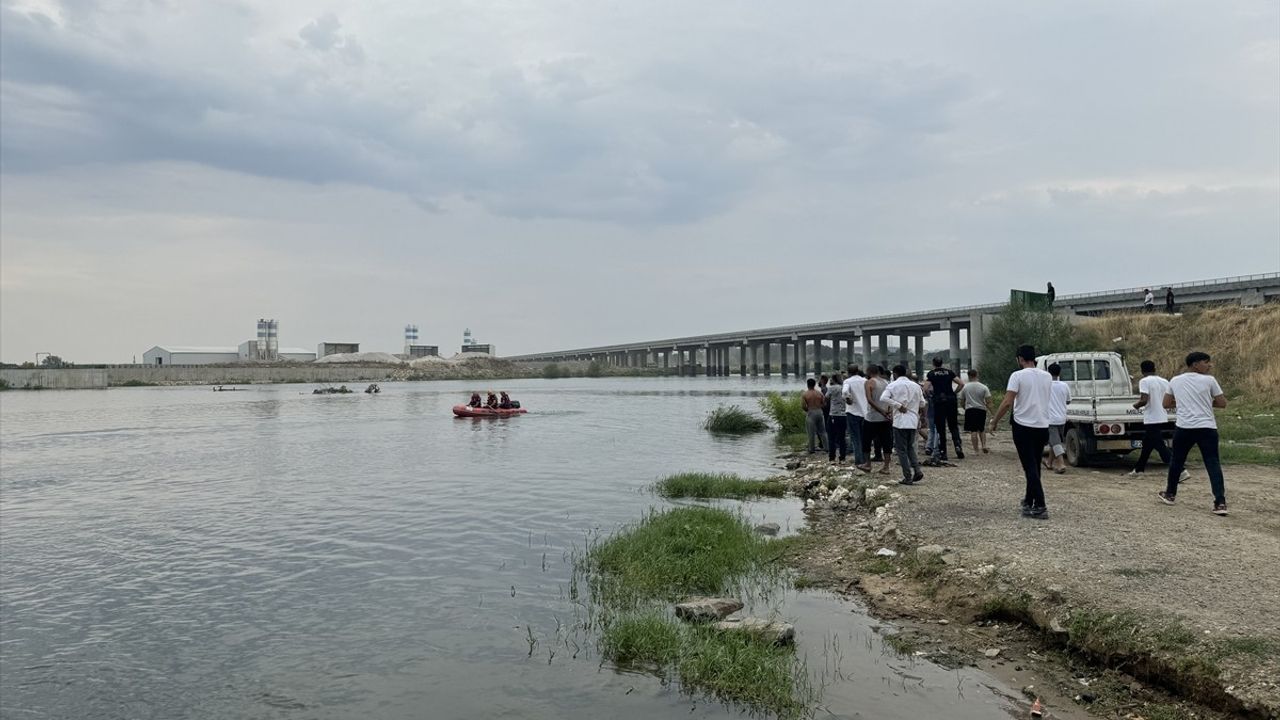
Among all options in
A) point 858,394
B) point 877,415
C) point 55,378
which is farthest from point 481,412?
point 55,378

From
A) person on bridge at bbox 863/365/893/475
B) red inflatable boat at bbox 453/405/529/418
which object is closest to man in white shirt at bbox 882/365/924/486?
person on bridge at bbox 863/365/893/475

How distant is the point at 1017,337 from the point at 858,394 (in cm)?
2425

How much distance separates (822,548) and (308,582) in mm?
7625

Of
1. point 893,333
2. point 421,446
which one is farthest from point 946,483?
point 893,333

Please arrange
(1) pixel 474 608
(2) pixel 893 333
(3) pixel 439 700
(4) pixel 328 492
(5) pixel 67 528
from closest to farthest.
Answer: (3) pixel 439 700, (1) pixel 474 608, (5) pixel 67 528, (4) pixel 328 492, (2) pixel 893 333

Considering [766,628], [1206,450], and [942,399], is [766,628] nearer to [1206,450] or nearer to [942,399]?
[1206,450]

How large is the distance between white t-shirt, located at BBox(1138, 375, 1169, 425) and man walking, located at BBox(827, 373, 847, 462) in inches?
266

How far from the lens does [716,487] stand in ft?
58.8

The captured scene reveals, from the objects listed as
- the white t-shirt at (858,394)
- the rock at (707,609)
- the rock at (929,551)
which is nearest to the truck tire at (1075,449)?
the white t-shirt at (858,394)

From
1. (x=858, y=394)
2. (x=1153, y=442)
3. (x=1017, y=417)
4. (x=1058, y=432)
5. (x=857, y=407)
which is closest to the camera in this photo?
(x=1017, y=417)

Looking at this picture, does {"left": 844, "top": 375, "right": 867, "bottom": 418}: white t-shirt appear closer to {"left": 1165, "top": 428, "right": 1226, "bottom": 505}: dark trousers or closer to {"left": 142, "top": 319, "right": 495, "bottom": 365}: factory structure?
{"left": 1165, "top": 428, "right": 1226, "bottom": 505}: dark trousers

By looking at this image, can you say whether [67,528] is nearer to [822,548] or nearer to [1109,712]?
[822,548]

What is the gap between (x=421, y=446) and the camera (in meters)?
32.5

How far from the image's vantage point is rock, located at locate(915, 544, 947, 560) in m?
9.79
